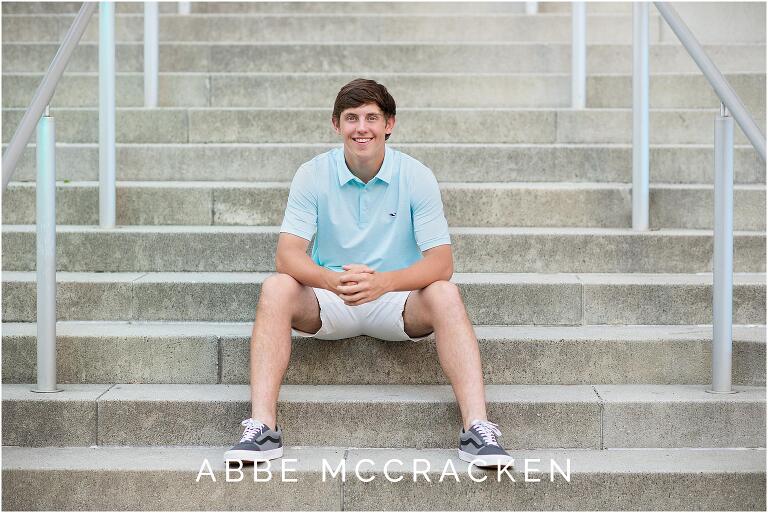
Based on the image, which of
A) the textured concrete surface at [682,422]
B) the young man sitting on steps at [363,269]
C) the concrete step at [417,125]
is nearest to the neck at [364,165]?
the young man sitting on steps at [363,269]

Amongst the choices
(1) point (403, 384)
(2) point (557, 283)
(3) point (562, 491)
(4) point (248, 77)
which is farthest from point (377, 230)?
(4) point (248, 77)

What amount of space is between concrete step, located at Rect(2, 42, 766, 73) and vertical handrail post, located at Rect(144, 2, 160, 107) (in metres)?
0.32

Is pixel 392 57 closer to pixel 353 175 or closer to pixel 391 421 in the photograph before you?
pixel 353 175

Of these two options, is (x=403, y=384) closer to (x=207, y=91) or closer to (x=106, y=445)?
(x=106, y=445)

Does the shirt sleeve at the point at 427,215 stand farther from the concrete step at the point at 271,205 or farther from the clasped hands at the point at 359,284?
the concrete step at the point at 271,205

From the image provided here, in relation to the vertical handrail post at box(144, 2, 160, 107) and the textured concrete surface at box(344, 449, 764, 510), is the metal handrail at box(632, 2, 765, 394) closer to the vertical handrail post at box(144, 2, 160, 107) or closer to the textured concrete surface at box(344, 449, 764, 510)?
the textured concrete surface at box(344, 449, 764, 510)

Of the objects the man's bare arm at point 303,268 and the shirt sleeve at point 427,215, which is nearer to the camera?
the man's bare arm at point 303,268

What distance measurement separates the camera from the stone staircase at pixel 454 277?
2.82 metres

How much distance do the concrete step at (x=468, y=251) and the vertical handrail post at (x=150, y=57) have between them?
1069 millimetres

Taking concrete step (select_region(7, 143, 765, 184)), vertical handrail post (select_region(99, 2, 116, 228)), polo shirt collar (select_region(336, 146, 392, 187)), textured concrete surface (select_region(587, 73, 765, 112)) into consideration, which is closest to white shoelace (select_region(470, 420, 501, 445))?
polo shirt collar (select_region(336, 146, 392, 187))

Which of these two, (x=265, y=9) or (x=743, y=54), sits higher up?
(x=265, y=9)

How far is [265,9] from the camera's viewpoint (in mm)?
5805

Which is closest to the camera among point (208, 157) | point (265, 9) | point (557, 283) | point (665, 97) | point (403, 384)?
→ point (403, 384)

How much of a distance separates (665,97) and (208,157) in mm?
2124
